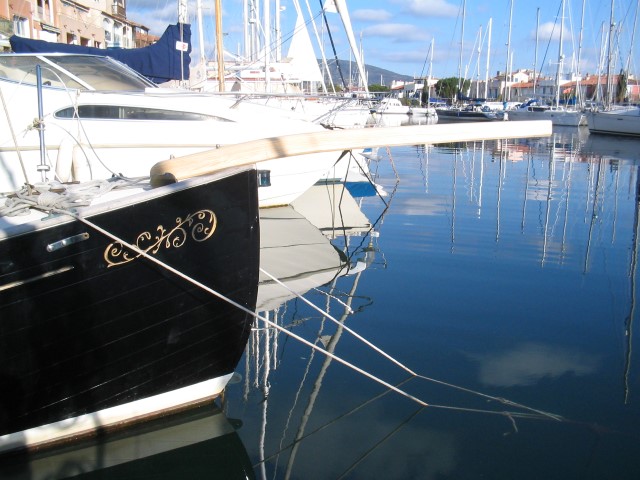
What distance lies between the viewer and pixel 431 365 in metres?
5.02

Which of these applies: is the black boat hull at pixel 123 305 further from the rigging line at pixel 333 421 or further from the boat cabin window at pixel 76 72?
the boat cabin window at pixel 76 72

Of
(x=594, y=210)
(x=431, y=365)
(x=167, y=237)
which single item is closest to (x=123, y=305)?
(x=167, y=237)

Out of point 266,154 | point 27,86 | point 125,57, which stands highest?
point 125,57

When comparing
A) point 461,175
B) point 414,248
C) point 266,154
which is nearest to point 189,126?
point 414,248

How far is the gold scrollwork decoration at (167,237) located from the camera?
3644 mm

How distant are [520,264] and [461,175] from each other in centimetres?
1004

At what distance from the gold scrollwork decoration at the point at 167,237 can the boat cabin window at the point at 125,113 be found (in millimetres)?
5701

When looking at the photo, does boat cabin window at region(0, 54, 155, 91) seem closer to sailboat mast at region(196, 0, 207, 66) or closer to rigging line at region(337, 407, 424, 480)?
rigging line at region(337, 407, 424, 480)

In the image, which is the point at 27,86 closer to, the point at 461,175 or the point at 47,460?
the point at 47,460

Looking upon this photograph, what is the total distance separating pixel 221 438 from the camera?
406cm

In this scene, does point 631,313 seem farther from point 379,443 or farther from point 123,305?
point 123,305

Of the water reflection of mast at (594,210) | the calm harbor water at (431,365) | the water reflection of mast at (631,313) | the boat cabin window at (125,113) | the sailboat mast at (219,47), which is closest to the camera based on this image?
the calm harbor water at (431,365)

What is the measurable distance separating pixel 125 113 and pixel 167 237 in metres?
6.24

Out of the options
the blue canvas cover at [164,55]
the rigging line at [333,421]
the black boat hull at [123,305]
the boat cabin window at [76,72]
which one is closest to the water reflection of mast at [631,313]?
the rigging line at [333,421]
